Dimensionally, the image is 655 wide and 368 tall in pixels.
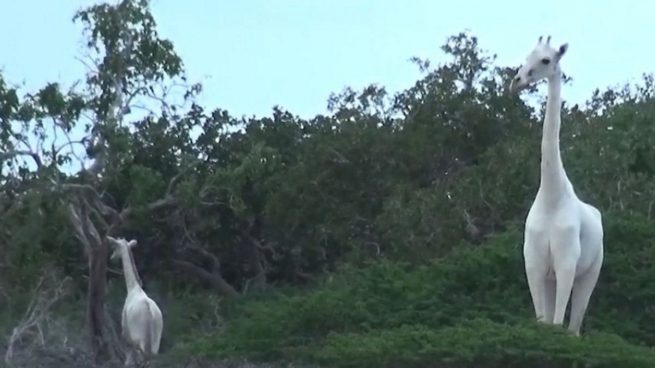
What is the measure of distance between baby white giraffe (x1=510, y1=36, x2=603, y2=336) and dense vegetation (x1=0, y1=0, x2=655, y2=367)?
427 mm

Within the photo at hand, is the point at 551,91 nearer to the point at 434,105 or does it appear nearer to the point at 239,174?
the point at 239,174

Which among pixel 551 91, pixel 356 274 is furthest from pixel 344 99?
pixel 551 91

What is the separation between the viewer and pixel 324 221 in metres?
29.8

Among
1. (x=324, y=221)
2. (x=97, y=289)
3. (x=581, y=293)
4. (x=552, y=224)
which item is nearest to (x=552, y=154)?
(x=552, y=224)

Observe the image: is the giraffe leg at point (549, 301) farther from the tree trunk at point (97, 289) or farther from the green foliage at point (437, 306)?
the tree trunk at point (97, 289)

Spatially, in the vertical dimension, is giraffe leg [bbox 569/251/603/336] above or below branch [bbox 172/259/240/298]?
below

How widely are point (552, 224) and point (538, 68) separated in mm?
1159

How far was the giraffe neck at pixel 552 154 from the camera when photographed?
1217cm

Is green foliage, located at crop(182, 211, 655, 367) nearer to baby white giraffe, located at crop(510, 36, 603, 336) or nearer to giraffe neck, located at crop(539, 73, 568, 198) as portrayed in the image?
baby white giraffe, located at crop(510, 36, 603, 336)

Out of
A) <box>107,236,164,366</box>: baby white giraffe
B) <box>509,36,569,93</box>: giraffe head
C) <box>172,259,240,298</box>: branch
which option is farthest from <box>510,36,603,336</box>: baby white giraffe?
<box>172,259,240,298</box>: branch

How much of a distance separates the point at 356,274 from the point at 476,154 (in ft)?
46.0

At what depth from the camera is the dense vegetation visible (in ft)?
45.5

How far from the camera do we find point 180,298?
29.2 metres

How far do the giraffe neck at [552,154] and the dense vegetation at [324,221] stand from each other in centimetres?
107
